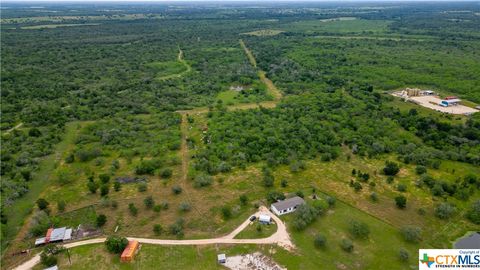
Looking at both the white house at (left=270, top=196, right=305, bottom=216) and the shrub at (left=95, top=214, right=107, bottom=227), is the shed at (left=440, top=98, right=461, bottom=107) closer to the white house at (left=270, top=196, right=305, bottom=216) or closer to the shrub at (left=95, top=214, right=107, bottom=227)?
the white house at (left=270, top=196, right=305, bottom=216)

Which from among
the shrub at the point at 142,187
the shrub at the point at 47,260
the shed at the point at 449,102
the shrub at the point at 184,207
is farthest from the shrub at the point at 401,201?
the shed at the point at 449,102

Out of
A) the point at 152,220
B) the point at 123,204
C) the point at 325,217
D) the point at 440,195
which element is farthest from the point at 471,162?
the point at 123,204

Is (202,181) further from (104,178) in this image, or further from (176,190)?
(104,178)

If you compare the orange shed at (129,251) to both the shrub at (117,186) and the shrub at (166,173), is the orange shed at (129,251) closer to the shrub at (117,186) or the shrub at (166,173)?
the shrub at (117,186)

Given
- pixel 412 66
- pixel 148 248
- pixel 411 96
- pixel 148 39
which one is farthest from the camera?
pixel 148 39

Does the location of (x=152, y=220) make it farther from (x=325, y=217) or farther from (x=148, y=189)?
(x=325, y=217)

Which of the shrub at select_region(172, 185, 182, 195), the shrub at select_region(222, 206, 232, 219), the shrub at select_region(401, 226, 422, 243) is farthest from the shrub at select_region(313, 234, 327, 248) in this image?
the shrub at select_region(172, 185, 182, 195)
